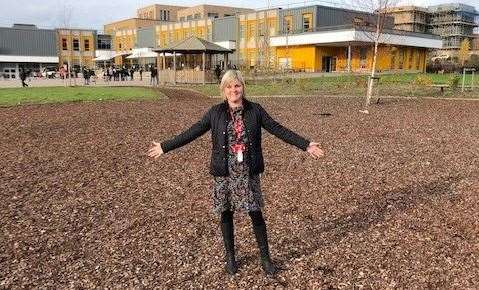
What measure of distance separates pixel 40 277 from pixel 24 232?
1.25 meters

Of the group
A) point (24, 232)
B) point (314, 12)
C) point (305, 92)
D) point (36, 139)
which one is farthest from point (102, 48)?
point (24, 232)

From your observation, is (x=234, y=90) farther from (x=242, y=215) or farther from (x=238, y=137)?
(x=242, y=215)

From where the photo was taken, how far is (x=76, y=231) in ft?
17.8

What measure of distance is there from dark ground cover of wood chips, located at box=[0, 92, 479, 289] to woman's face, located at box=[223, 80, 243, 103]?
1655 mm

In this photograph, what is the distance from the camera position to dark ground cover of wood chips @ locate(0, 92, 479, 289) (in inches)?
173

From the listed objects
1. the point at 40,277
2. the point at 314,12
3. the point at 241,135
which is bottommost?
the point at 40,277

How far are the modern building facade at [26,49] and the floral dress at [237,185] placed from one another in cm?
7685

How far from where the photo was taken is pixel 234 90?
4109 millimetres

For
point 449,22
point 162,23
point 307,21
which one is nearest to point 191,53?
point 307,21

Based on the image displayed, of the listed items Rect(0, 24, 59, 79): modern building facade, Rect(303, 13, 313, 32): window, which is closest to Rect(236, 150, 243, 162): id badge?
Rect(303, 13, 313, 32): window

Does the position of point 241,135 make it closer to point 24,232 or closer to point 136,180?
point 24,232

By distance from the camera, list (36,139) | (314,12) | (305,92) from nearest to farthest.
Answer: (36,139)
(305,92)
(314,12)

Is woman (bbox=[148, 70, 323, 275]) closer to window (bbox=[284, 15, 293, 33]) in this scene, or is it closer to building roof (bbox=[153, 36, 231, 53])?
building roof (bbox=[153, 36, 231, 53])

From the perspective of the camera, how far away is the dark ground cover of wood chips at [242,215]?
440 cm
